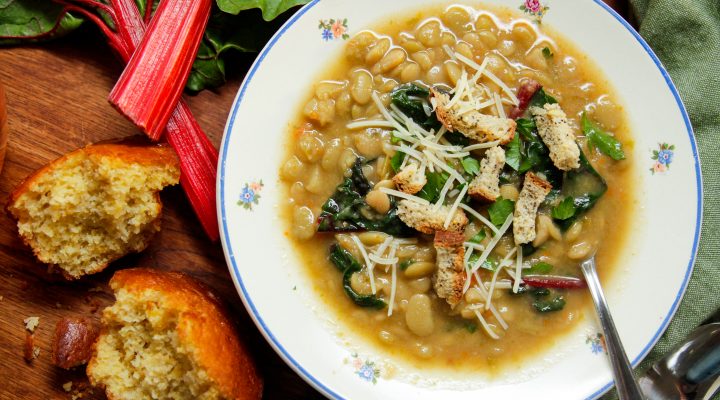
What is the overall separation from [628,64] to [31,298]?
4.19m

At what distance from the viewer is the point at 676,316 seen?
14.8 feet

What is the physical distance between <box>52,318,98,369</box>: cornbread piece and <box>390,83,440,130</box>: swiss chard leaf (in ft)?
8.12

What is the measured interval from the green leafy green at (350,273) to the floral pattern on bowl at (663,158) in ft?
6.43

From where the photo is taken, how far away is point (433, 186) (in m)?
4.15

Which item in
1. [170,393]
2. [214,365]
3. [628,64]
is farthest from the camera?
[628,64]

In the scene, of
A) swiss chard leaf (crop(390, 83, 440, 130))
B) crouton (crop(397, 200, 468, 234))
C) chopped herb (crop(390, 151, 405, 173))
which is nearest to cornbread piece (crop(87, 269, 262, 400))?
crouton (crop(397, 200, 468, 234))

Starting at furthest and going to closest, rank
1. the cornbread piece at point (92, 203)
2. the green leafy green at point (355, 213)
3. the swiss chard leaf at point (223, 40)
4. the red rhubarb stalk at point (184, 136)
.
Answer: the swiss chard leaf at point (223, 40) < the red rhubarb stalk at point (184, 136) < the green leafy green at point (355, 213) < the cornbread piece at point (92, 203)

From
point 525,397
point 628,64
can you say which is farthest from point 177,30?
point 525,397

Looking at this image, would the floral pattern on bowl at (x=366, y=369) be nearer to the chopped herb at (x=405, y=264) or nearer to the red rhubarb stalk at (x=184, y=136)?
the chopped herb at (x=405, y=264)

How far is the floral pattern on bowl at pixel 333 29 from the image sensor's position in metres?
4.30

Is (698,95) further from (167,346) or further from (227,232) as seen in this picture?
(167,346)

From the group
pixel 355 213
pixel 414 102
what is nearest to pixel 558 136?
pixel 414 102

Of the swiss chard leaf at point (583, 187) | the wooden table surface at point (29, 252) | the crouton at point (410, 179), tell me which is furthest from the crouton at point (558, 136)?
the wooden table surface at point (29, 252)

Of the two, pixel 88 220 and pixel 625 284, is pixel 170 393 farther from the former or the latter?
pixel 625 284
